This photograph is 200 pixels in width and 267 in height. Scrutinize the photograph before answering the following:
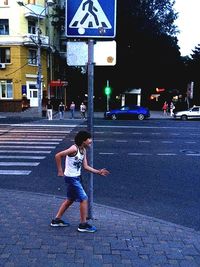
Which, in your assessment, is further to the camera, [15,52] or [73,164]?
[15,52]

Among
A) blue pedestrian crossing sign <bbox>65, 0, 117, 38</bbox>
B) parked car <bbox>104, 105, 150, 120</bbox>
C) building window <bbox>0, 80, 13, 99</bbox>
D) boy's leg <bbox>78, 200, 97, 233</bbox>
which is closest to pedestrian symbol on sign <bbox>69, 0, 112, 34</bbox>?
blue pedestrian crossing sign <bbox>65, 0, 117, 38</bbox>

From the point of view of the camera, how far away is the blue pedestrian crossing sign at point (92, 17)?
5.56 meters

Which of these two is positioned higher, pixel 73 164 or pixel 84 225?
pixel 73 164

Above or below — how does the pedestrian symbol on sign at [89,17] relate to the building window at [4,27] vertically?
below

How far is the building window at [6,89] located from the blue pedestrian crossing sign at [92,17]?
34694 millimetres

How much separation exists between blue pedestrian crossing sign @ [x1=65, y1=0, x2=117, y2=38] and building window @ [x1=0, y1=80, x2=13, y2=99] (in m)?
34.7

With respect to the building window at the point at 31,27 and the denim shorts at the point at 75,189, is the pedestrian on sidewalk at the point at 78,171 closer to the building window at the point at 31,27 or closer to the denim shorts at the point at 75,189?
the denim shorts at the point at 75,189

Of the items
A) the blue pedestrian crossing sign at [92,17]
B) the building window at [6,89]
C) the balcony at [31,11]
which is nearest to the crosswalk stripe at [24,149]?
the blue pedestrian crossing sign at [92,17]

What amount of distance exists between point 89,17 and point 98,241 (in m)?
3.41

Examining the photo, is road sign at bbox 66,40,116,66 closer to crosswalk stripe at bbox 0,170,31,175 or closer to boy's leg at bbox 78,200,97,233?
boy's leg at bbox 78,200,97,233

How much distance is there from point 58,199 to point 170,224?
2553 millimetres

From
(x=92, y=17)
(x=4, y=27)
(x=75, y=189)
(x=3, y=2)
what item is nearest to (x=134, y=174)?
(x=75, y=189)

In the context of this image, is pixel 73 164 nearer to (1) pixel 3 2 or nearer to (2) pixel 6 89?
(2) pixel 6 89

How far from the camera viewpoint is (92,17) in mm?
5605
